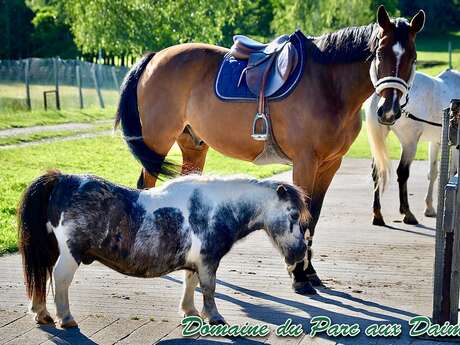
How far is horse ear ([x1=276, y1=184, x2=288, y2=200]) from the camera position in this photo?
18.7ft

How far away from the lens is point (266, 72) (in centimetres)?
751

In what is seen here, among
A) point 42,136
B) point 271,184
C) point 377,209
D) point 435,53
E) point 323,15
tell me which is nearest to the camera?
point 271,184

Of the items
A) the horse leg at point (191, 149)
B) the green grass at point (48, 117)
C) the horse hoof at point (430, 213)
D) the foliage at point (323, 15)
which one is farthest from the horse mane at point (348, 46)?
the foliage at point (323, 15)

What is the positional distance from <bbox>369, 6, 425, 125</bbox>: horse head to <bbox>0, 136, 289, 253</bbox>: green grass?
4.94 metres

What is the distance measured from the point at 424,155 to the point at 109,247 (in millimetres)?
15153

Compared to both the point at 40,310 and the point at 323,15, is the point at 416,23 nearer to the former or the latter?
the point at 40,310

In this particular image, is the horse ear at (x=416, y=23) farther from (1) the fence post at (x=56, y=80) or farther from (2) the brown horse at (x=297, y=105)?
(1) the fence post at (x=56, y=80)

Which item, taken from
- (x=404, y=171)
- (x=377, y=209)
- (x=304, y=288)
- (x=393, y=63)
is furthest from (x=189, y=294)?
(x=404, y=171)

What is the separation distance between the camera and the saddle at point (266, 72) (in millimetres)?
7418

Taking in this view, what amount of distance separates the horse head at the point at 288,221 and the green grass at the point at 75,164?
5139mm

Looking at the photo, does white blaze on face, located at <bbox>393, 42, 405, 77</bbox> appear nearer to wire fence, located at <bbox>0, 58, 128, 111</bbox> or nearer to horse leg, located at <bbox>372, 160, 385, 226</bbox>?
horse leg, located at <bbox>372, 160, 385, 226</bbox>

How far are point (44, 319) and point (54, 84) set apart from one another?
2676 cm

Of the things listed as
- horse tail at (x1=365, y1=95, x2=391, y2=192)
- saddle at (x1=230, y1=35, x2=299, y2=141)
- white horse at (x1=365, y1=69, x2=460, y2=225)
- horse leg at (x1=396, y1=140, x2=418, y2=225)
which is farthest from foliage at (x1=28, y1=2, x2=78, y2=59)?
saddle at (x1=230, y1=35, x2=299, y2=141)

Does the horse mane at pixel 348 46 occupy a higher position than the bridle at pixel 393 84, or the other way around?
the horse mane at pixel 348 46
